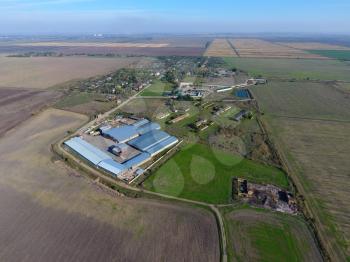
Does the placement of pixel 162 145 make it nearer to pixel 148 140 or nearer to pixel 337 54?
pixel 148 140

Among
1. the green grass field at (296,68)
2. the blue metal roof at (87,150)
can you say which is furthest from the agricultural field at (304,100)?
the blue metal roof at (87,150)

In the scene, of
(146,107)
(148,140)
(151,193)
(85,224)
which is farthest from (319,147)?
(146,107)

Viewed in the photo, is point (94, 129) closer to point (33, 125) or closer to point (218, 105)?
point (33, 125)

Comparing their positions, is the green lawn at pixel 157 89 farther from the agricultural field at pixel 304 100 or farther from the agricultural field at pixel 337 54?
the agricultural field at pixel 337 54

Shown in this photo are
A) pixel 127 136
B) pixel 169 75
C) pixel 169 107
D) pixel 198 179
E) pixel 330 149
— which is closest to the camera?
pixel 198 179

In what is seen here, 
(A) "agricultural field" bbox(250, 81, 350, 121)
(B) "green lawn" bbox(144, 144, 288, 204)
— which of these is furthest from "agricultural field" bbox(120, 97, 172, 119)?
(A) "agricultural field" bbox(250, 81, 350, 121)

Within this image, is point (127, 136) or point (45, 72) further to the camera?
point (45, 72)

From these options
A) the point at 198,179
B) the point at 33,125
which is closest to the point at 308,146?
the point at 198,179
